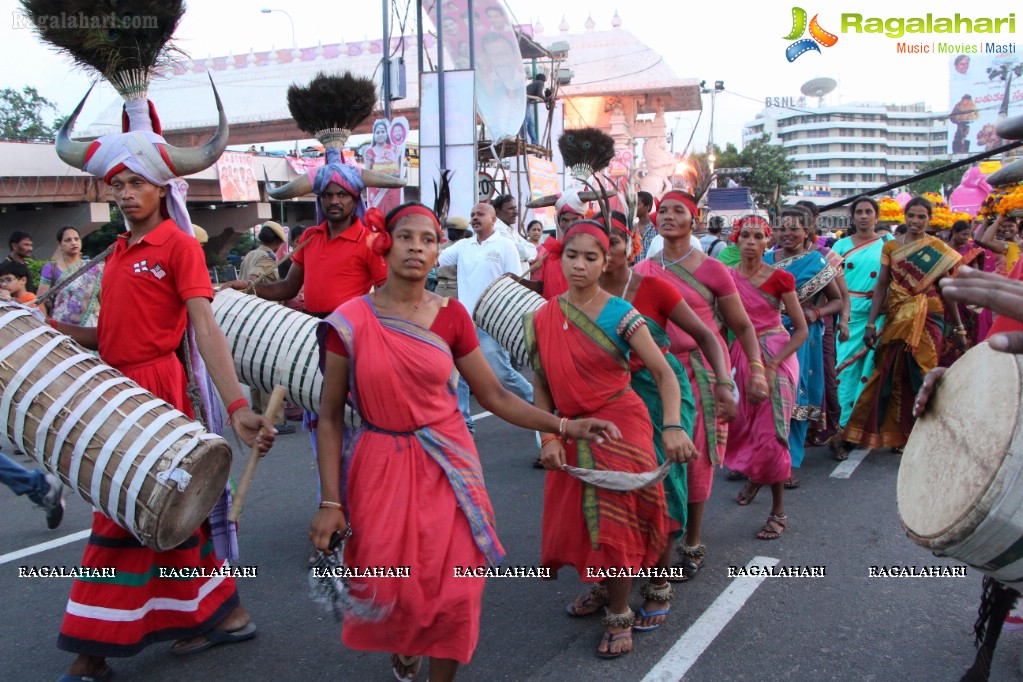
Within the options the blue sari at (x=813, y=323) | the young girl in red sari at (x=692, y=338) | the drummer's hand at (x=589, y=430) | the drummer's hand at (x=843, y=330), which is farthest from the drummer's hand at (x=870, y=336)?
the drummer's hand at (x=589, y=430)

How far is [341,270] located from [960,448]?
3197 mm

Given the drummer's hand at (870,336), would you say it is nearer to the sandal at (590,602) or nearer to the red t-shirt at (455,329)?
the sandal at (590,602)

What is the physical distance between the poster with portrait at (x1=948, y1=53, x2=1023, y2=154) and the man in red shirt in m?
60.2

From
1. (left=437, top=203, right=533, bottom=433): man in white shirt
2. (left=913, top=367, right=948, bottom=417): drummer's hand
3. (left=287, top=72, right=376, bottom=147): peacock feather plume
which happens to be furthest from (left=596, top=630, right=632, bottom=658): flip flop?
(left=437, top=203, right=533, bottom=433): man in white shirt

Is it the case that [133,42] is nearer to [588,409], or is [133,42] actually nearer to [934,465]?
[588,409]

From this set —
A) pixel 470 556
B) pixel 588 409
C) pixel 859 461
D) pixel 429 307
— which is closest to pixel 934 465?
pixel 588 409

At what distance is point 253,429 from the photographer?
2.95 m

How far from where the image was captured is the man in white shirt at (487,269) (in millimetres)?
7637

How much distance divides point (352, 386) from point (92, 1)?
7.07 ft

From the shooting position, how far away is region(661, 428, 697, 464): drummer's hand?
345 centimetres

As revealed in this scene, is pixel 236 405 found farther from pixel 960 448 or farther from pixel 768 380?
pixel 768 380

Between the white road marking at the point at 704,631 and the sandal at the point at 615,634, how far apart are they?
0.17 meters

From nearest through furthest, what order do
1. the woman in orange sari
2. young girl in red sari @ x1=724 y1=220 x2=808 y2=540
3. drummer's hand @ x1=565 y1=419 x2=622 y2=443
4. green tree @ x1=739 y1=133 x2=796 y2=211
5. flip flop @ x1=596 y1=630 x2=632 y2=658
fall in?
drummer's hand @ x1=565 y1=419 x2=622 y2=443 < flip flop @ x1=596 y1=630 x2=632 y2=658 < young girl in red sari @ x1=724 y1=220 x2=808 y2=540 < the woman in orange sari < green tree @ x1=739 y1=133 x2=796 y2=211

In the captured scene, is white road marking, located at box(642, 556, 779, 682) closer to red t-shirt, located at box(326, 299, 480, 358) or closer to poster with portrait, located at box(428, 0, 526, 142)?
red t-shirt, located at box(326, 299, 480, 358)
